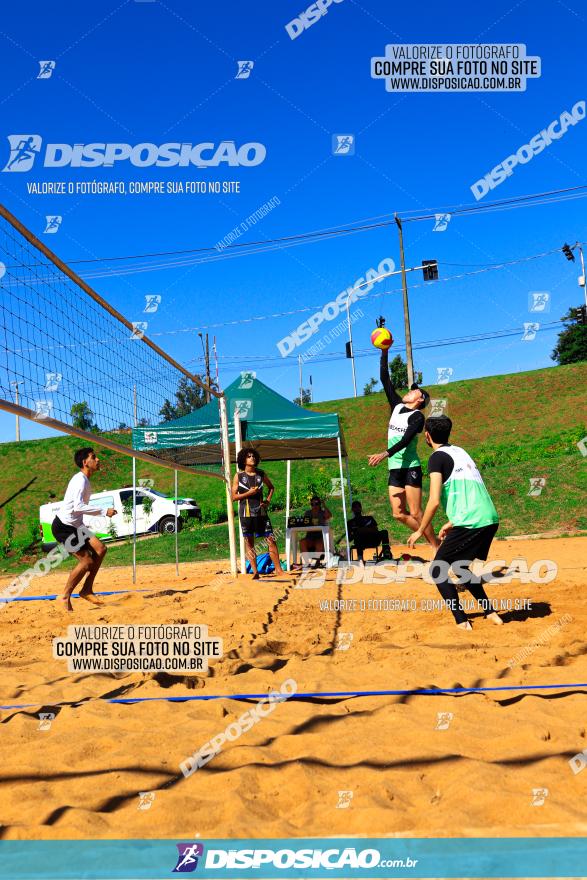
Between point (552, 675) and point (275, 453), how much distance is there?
31.4 ft

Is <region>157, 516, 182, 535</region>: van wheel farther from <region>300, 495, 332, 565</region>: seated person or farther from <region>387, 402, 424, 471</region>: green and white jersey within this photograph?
<region>387, 402, 424, 471</region>: green and white jersey

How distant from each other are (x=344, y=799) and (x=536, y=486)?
15584mm

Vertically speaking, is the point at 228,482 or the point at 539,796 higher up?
the point at 228,482

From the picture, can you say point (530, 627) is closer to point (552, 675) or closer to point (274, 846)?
point (552, 675)

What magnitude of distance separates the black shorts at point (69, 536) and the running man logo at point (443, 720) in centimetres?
473

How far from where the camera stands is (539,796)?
6.62 feet

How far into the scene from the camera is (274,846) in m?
A: 1.77

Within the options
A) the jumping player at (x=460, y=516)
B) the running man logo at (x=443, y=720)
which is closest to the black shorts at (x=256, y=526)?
the jumping player at (x=460, y=516)

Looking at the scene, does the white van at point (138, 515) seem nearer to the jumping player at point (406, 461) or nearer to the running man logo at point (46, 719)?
the jumping player at point (406, 461)

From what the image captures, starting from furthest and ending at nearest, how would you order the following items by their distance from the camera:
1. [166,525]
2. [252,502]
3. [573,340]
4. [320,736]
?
[573,340] → [166,525] → [252,502] → [320,736]

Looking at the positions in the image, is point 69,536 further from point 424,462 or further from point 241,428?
point 424,462

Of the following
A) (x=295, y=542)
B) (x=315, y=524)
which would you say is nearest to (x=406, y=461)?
(x=315, y=524)

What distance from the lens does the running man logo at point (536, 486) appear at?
16.2 m

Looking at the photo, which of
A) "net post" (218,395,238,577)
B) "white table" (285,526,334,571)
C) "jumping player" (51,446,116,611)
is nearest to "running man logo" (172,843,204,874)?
"jumping player" (51,446,116,611)
